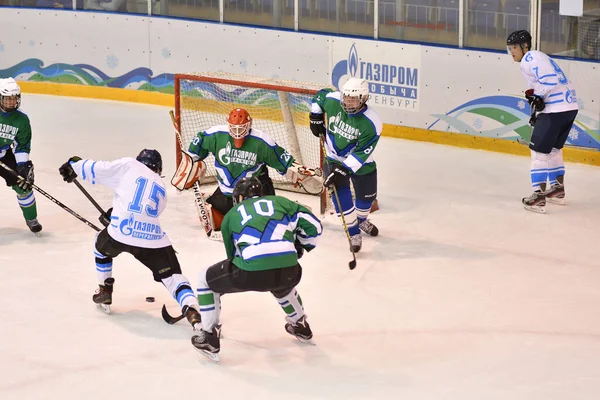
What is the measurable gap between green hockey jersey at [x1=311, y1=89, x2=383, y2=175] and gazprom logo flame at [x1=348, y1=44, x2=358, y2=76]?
2.63 meters

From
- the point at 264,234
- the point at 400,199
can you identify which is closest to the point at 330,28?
the point at 400,199

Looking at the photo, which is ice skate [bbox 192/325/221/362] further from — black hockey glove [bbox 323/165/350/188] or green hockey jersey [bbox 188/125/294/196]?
black hockey glove [bbox 323/165/350/188]

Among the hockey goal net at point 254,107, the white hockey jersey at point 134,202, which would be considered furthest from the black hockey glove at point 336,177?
the white hockey jersey at point 134,202

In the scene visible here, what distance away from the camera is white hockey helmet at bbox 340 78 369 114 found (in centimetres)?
662

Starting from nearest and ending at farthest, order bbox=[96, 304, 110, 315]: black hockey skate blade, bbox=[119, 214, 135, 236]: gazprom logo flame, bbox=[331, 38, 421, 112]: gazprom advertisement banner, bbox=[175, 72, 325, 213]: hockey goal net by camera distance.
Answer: bbox=[119, 214, 135, 236]: gazprom logo flame < bbox=[96, 304, 110, 315]: black hockey skate blade < bbox=[175, 72, 325, 213]: hockey goal net < bbox=[331, 38, 421, 112]: gazprom advertisement banner

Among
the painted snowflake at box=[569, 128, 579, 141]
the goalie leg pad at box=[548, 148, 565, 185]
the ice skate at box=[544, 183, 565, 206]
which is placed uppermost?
the painted snowflake at box=[569, 128, 579, 141]

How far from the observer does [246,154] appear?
6.40 m

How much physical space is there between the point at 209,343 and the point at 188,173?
6.16 ft

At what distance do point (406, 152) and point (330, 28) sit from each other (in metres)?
1.39

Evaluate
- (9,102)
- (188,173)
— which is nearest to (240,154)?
(188,173)

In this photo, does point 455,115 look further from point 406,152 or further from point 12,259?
point 12,259

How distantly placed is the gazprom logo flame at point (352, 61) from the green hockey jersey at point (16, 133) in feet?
11.4

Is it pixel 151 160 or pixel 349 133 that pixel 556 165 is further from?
pixel 151 160

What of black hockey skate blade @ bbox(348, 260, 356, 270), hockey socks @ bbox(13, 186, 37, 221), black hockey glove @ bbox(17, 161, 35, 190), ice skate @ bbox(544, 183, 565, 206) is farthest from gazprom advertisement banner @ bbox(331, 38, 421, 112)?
black hockey glove @ bbox(17, 161, 35, 190)
